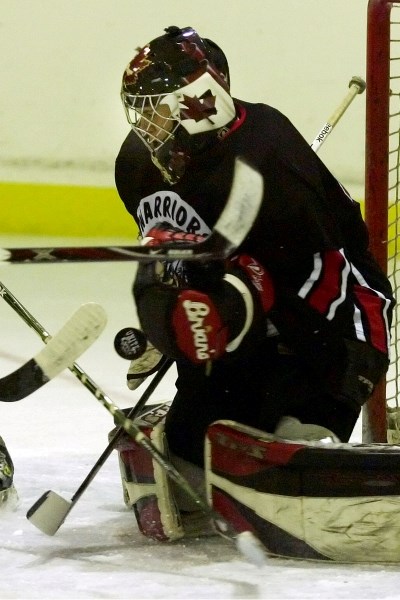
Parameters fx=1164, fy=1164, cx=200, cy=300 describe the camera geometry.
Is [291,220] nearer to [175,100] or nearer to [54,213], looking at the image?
[175,100]

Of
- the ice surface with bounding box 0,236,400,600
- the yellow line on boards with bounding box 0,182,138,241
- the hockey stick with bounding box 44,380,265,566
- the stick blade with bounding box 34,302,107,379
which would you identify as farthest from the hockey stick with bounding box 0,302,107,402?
the yellow line on boards with bounding box 0,182,138,241

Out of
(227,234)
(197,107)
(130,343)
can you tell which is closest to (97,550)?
(130,343)

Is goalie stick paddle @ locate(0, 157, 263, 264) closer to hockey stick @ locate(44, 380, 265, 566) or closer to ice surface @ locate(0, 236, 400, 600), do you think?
hockey stick @ locate(44, 380, 265, 566)

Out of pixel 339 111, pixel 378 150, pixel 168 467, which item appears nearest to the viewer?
pixel 168 467

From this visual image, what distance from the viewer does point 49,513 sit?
5.06 feet

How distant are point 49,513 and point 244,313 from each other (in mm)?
377

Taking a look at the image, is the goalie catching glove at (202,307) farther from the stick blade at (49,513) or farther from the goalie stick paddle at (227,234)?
the stick blade at (49,513)

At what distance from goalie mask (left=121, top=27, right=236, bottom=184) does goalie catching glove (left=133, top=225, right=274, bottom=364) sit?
0.45 ft

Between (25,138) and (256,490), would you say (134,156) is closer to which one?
(256,490)

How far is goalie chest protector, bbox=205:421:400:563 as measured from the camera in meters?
1.42

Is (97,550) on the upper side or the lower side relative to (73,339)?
lower

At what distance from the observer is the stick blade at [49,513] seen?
1.54 m

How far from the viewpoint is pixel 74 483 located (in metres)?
1.83

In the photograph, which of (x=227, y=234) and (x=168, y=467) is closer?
(x=227, y=234)
